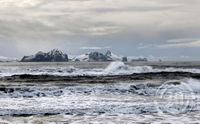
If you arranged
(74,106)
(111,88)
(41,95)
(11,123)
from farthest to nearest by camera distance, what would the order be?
(111,88) → (41,95) → (74,106) → (11,123)

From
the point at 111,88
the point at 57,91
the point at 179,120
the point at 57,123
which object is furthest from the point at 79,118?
the point at 111,88

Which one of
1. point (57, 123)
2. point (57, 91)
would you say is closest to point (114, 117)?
point (57, 123)

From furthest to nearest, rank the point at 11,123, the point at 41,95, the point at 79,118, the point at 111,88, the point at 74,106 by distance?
1. the point at 111,88
2. the point at 41,95
3. the point at 74,106
4. the point at 79,118
5. the point at 11,123

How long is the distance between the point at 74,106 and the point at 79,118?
126 inches

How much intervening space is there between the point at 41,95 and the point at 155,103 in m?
7.56

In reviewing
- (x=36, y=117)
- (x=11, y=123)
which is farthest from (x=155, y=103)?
(x=11, y=123)

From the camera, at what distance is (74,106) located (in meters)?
17.0

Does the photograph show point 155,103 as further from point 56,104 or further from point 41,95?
A: point 41,95

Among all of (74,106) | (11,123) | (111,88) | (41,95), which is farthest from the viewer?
(111,88)

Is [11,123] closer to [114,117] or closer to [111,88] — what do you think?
[114,117]

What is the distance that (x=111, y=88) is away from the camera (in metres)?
26.7

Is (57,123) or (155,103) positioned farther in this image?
(155,103)

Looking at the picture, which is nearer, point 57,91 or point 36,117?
point 36,117

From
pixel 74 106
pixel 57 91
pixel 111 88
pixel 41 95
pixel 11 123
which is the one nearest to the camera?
pixel 11 123
